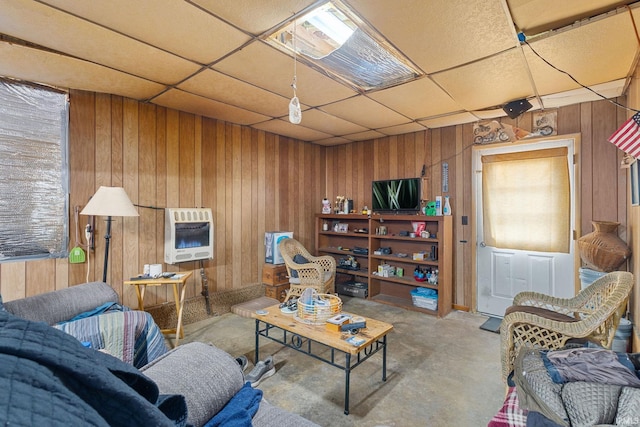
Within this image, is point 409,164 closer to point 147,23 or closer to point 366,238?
point 366,238

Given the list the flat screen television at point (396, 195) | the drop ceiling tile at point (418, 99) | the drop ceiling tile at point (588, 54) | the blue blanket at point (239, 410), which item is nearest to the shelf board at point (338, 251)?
the flat screen television at point (396, 195)

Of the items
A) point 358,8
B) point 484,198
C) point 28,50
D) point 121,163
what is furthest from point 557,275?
point 28,50

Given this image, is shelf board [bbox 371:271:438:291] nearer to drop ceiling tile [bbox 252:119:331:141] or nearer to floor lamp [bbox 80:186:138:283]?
drop ceiling tile [bbox 252:119:331:141]

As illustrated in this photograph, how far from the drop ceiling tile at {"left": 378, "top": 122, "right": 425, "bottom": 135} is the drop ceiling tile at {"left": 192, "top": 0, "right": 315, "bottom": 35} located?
8.77 ft

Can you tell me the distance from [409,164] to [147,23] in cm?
370

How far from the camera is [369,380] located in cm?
244

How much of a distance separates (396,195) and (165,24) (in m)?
3.62

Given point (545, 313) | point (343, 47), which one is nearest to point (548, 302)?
point (545, 313)

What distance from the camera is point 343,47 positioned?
223 cm

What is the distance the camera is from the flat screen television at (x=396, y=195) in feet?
14.5

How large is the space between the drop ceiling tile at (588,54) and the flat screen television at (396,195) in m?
1.98

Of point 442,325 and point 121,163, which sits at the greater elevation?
point 121,163

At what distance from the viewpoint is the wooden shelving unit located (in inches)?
156

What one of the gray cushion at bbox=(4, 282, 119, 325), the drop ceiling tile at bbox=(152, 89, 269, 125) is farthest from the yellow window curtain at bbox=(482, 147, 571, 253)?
the gray cushion at bbox=(4, 282, 119, 325)
